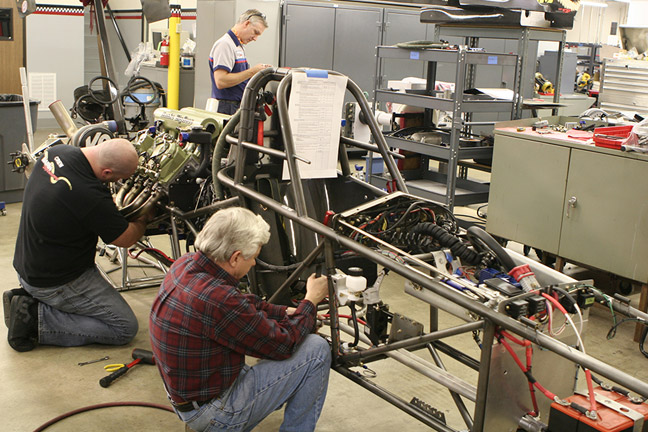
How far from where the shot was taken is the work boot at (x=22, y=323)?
3.54m

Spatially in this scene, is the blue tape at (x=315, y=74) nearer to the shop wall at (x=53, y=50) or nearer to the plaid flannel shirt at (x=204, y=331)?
the plaid flannel shirt at (x=204, y=331)

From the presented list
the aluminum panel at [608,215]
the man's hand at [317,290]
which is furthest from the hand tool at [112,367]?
the aluminum panel at [608,215]

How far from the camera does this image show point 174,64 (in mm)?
8688

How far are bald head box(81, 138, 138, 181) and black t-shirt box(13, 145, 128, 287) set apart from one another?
1.5 inches

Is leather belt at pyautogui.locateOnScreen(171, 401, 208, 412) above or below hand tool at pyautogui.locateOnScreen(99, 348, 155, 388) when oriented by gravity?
above

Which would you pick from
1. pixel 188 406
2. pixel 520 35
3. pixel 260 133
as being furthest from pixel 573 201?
pixel 188 406

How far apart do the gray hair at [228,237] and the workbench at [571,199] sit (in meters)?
2.59

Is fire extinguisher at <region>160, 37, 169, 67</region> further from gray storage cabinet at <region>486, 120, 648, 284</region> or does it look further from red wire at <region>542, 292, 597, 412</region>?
red wire at <region>542, 292, 597, 412</region>

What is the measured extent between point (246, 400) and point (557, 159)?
282cm

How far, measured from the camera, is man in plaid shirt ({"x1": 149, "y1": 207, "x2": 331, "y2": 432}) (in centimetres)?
234

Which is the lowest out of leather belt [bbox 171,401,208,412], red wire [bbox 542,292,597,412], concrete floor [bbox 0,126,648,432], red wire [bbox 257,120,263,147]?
concrete floor [bbox 0,126,648,432]

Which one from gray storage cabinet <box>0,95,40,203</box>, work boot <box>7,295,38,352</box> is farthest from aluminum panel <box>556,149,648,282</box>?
gray storage cabinet <box>0,95,40,203</box>

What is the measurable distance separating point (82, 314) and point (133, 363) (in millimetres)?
479

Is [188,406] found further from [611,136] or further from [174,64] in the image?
[174,64]
